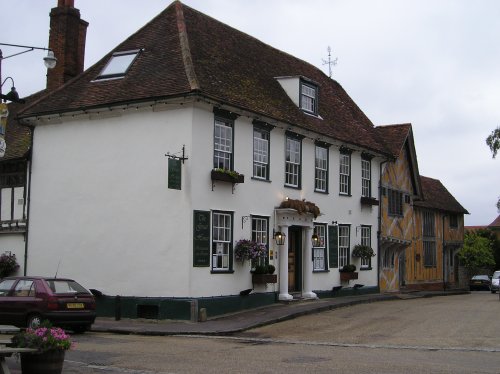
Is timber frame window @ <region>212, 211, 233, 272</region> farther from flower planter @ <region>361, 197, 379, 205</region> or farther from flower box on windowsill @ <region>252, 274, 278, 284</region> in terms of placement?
flower planter @ <region>361, 197, 379, 205</region>

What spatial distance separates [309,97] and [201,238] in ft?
29.2

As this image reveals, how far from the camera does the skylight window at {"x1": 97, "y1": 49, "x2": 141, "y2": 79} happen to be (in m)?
21.6

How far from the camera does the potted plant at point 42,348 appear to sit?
9734 mm

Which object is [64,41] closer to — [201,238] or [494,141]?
[201,238]

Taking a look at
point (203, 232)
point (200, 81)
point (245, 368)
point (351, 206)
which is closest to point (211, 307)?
point (203, 232)

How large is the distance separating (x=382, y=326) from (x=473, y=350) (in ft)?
14.0

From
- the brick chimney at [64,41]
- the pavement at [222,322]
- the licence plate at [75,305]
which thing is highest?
the brick chimney at [64,41]

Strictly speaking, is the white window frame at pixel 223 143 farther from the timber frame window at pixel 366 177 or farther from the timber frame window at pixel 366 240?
the timber frame window at pixel 366 240

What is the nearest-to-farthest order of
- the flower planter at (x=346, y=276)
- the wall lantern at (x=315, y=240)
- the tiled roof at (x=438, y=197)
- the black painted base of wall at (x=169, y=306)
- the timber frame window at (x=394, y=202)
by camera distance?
the black painted base of wall at (x=169, y=306), the wall lantern at (x=315, y=240), the flower planter at (x=346, y=276), the timber frame window at (x=394, y=202), the tiled roof at (x=438, y=197)

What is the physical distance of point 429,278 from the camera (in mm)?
42438

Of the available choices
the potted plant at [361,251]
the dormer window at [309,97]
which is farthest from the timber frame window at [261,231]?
the potted plant at [361,251]

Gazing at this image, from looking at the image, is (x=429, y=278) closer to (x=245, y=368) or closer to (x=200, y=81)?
(x=200, y=81)

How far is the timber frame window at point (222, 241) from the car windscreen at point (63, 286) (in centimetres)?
429

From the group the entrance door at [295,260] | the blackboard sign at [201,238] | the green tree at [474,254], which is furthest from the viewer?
→ the green tree at [474,254]
